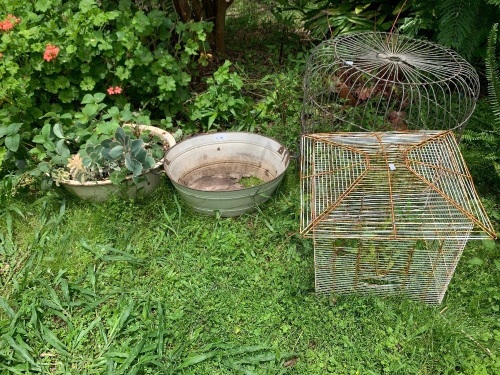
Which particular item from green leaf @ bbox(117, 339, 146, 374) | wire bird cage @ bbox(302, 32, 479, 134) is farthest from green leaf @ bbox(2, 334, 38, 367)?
wire bird cage @ bbox(302, 32, 479, 134)

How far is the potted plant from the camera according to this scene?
8.34 ft

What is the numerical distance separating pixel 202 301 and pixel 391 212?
104 cm

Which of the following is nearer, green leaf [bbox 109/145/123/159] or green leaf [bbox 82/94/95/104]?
green leaf [bbox 109/145/123/159]

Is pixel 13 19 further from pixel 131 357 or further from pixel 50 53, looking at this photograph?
pixel 131 357

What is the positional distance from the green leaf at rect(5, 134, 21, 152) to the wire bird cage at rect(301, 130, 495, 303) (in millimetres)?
1662

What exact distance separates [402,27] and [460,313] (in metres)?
2.18

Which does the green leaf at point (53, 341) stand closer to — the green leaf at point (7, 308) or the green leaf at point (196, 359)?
the green leaf at point (7, 308)

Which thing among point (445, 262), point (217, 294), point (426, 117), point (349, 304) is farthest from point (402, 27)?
point (217, 294)

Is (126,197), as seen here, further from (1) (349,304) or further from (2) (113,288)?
(1) (349,304)

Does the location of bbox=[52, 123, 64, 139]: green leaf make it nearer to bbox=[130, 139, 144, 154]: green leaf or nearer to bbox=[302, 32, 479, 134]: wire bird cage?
bbox=[130, 139, 144, 154]: green leaf

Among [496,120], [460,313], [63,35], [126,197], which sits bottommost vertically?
[460,313]

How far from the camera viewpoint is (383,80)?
8.00 feet

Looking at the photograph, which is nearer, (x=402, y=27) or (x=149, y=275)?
(x=149, y=275)

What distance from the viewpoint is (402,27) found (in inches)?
133
